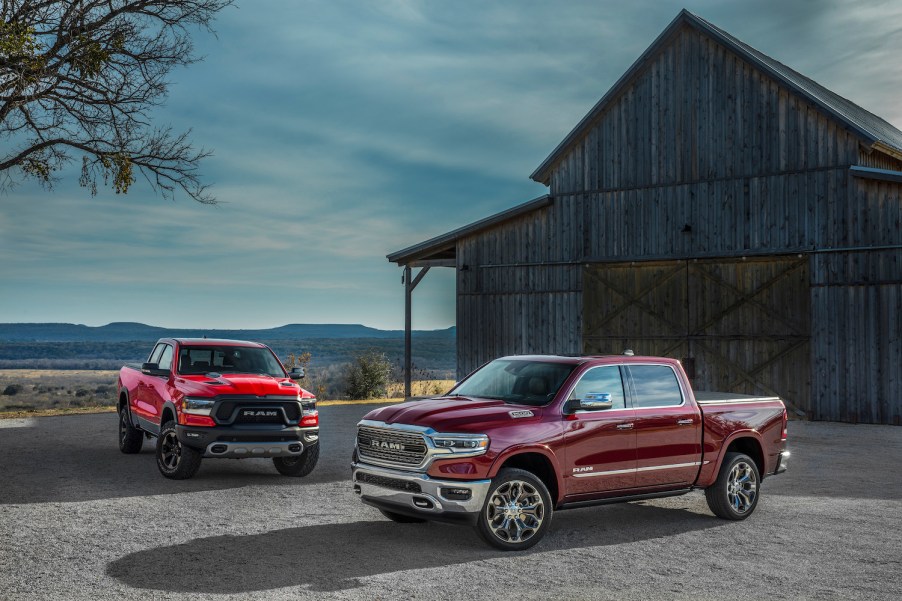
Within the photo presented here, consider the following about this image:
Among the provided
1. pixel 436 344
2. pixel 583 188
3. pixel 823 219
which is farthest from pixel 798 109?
pixel 436 344

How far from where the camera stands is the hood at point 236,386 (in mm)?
12828

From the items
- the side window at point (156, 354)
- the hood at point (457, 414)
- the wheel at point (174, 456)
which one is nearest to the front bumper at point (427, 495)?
the hood at point (457, 414)

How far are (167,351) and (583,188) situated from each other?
48.4 ft

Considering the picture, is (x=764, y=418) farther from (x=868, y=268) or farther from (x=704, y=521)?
(x=868, y=268)

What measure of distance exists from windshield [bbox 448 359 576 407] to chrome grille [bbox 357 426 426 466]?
121 cm

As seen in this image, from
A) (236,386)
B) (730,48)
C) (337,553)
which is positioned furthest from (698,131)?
(337,553)

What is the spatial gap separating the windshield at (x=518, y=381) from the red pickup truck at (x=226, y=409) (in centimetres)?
339

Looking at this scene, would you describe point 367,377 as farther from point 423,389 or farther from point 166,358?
point 166,358

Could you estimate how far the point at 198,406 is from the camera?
12.7 metres

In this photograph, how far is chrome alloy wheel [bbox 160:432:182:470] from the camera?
42.7ft

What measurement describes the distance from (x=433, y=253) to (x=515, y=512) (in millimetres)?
20206

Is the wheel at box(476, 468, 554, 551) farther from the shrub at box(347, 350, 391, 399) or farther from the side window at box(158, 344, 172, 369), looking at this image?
the shrub at box(347, 350, 391, 399)

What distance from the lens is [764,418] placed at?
35.7 ft

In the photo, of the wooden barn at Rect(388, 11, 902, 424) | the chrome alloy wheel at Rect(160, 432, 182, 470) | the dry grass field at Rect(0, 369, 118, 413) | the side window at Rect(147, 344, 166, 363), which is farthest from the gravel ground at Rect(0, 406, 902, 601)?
the dry grass field at Rect(0, 369, 118, 413)
